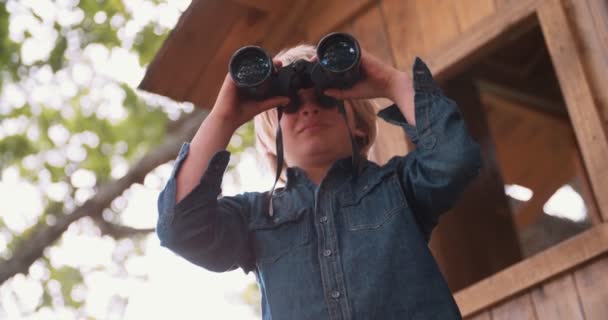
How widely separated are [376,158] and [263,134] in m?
0.90

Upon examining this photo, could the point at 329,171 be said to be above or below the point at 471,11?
below

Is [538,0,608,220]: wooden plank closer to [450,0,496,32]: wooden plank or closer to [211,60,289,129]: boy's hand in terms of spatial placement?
[450,0,496,32]: wooden plank

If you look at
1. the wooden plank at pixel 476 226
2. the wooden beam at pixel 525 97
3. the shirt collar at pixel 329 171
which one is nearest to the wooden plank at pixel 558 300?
the wooden plank at pixel 476 226

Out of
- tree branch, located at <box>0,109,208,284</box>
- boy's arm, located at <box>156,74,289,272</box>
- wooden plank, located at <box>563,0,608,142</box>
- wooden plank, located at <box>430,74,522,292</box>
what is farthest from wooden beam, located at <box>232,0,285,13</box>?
tree branch, located at <box>0,109,208,284</box>

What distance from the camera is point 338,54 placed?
2348 millimetres

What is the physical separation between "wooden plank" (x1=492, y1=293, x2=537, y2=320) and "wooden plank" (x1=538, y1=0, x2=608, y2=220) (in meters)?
0.39

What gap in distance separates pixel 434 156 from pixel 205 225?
0.59 meters

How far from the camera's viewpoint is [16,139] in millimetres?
8844

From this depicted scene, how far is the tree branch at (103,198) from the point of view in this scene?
7.29 meters

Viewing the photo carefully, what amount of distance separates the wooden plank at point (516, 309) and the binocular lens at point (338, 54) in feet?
3.59

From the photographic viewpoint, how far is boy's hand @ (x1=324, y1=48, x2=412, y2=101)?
2.41 metres

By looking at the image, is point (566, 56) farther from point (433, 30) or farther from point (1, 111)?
point (1, 111)

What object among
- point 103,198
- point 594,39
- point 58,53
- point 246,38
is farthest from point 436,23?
point 58,53

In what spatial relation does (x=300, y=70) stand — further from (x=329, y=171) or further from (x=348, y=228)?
(x=348, y=228)
